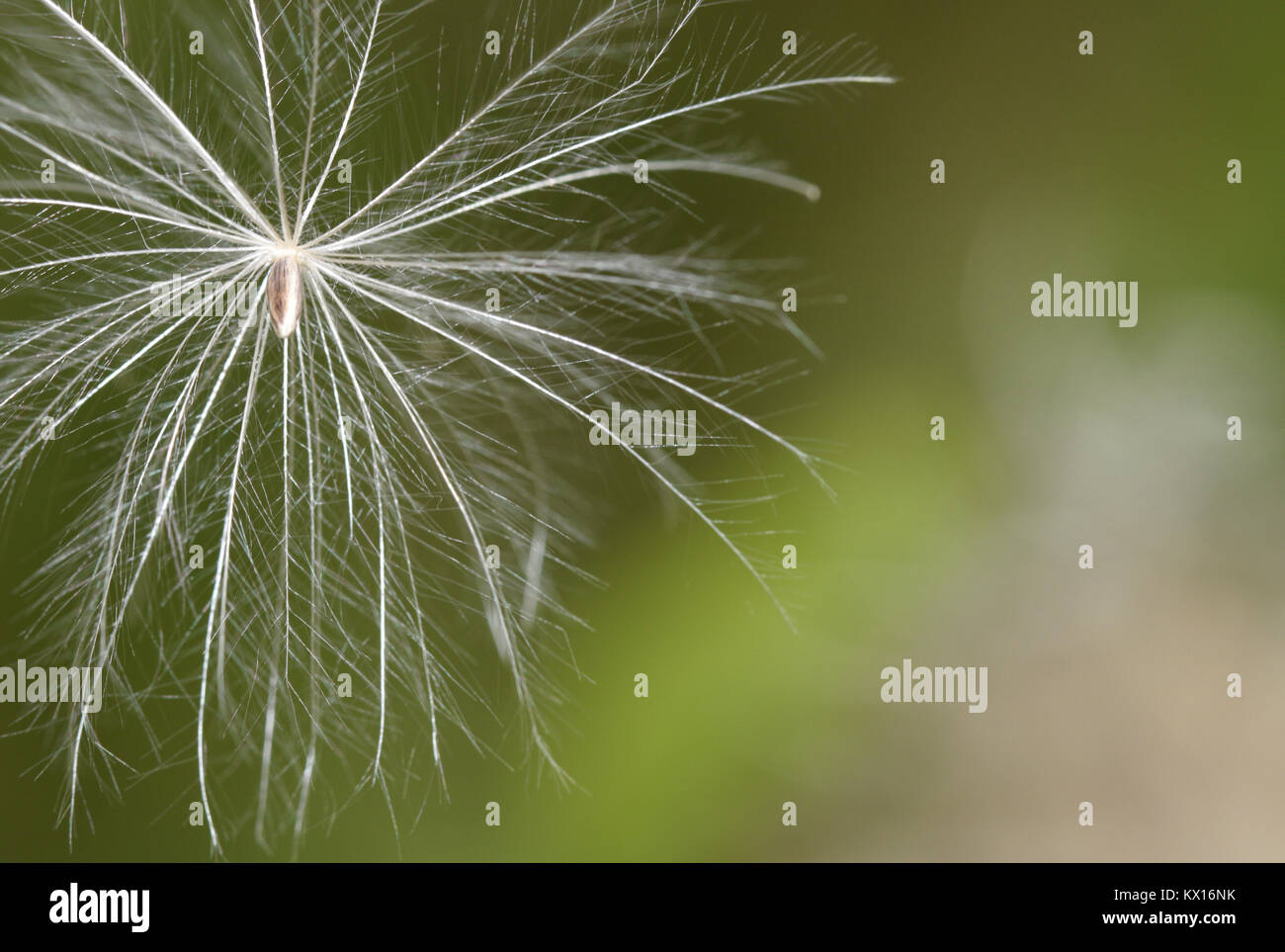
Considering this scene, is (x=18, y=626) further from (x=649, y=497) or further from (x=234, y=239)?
(x=649, y=497)

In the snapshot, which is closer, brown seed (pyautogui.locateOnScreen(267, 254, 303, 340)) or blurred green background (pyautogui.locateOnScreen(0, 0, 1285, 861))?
brown seed (pyautogui.locateOnScreen(267, 254, 303, 340))

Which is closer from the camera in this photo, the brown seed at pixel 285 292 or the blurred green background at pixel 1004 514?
the brown seed at pixel 285 292

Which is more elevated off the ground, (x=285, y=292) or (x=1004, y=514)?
(x=285, y=292)

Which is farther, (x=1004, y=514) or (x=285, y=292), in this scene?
(x=1004, y=514)

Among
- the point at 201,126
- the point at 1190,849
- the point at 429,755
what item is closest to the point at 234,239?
the point at 201,126
